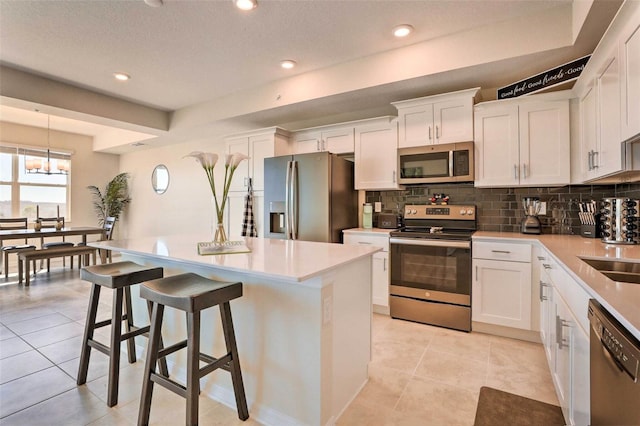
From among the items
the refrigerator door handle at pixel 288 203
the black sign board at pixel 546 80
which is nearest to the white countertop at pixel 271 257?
the refrigerator door handle at pixel 288 203

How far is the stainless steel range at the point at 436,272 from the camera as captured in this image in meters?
2.88

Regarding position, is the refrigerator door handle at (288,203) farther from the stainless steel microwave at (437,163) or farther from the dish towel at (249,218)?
the stainless steel microwave at (437,163)

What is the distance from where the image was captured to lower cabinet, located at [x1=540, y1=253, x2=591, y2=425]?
1.25 m

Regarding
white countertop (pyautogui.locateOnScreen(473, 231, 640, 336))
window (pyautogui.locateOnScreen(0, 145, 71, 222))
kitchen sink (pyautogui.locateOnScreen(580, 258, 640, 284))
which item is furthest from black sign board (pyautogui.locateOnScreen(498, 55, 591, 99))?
Result: window (pyautogui.locateOnScreen(0, 145, 71, 222))

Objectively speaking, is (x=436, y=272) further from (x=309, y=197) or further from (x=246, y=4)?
(x=246, y=4)

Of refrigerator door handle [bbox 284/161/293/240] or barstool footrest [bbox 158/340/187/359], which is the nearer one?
barstool footrest [bbox 158/340/187/359]

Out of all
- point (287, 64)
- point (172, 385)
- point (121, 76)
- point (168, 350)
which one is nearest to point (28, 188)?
point (121, 76)

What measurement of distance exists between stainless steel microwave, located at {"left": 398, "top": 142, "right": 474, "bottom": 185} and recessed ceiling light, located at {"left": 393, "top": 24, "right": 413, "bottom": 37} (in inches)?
43.2

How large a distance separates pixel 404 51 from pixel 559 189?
79.3 inches

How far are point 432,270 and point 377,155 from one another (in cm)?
143

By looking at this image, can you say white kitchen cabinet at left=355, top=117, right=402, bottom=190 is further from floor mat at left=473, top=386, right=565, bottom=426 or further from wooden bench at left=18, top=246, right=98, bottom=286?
wooden bench at left=18, top=246, right=98, bottom=286

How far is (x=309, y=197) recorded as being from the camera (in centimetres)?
352

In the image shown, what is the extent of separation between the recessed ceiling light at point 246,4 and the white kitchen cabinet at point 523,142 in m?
2.20

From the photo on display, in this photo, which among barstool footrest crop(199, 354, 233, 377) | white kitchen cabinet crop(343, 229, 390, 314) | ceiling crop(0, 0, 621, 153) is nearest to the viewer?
barstool footrest crop(199, 354, 233, 377)
